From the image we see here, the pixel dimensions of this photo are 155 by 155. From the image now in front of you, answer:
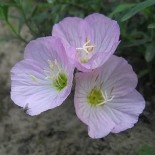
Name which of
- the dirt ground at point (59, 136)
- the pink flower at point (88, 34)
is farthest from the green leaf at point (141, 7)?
the dirt ground at point (59, 136)

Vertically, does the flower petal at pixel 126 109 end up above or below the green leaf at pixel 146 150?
above

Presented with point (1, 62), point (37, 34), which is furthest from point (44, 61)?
point (1, 62)

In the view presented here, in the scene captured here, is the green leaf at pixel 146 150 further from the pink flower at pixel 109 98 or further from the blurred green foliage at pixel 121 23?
the blurred green foliage at pixel 121 23

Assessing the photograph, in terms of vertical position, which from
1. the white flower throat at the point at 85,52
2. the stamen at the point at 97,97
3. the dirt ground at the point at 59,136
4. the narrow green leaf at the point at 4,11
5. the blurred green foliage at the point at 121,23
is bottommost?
the dirt ground at the point at 59,136

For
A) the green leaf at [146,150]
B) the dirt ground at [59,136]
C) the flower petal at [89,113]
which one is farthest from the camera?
the dirt ground at [59,136]

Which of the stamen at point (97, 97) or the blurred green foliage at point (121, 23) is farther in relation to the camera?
the blurred green foliage at point (121, 23)

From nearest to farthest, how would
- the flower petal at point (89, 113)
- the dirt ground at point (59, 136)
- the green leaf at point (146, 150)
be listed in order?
1. the flower petal at point (89, 113)
2. the green leaf at point (146, 150)
3. the dirt ground at point (59, 136)

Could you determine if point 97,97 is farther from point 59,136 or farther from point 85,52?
point 59,136

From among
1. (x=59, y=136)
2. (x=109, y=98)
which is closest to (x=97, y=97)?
(x=109, y=98)
